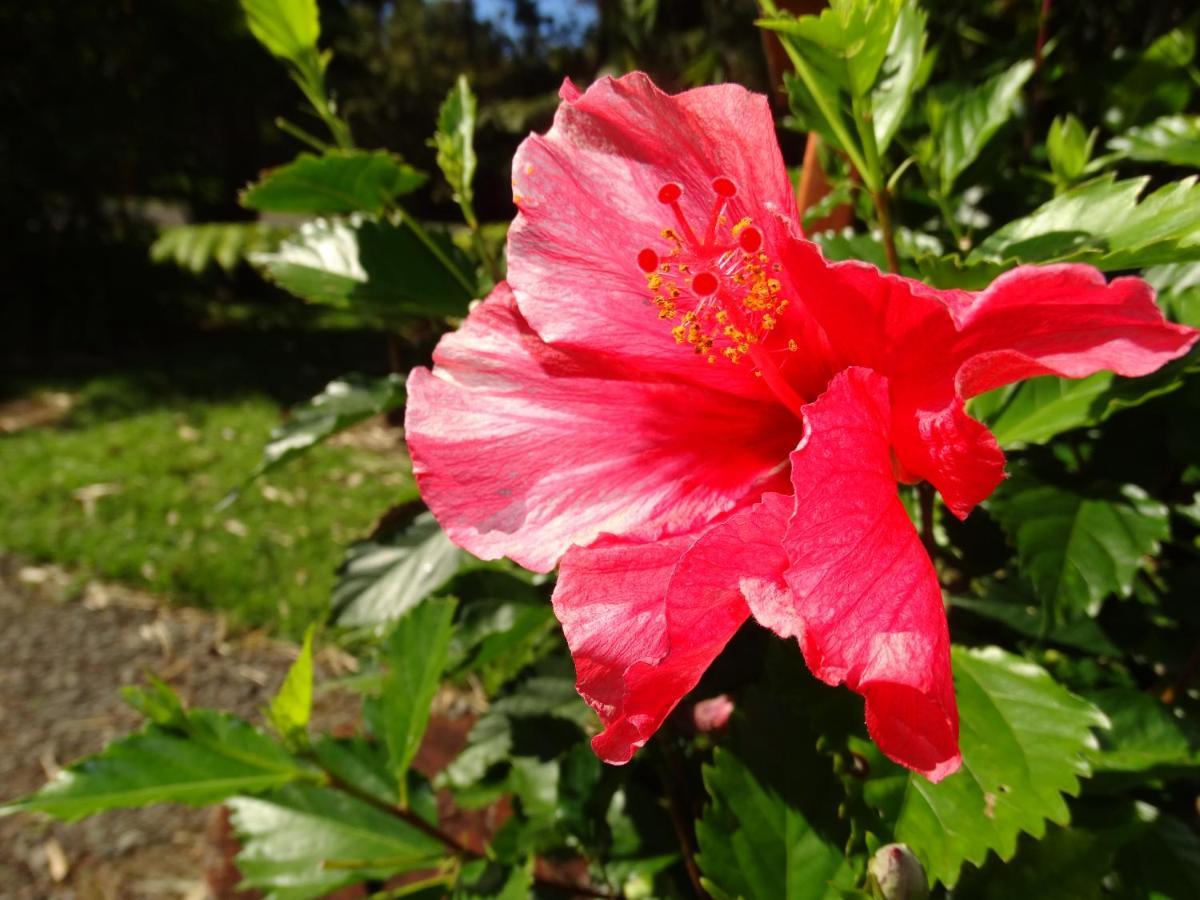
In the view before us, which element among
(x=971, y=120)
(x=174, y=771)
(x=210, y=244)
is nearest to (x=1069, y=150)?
(x=971, y=120)

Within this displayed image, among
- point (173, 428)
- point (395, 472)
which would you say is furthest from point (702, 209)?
point (173, 428)

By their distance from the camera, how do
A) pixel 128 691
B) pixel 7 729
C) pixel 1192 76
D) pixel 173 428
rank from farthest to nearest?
pixel 173 428
pixel 7 729
pixel 1192 76
pixel 128 691

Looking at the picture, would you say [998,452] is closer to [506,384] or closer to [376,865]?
[506,384]

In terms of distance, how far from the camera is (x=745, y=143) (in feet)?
1.93

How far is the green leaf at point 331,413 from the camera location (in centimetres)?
94

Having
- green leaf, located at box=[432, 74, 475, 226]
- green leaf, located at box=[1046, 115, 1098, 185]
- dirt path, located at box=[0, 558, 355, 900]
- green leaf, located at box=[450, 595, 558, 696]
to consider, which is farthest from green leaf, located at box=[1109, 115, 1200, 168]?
dirt path, located at box=[0, 558, 355, 900]

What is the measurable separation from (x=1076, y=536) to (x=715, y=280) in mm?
434

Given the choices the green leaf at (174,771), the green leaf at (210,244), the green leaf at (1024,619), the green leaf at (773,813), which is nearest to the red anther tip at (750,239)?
the green leaf at (773,813)

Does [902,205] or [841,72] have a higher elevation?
[841,72]

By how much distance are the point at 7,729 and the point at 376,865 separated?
268cm

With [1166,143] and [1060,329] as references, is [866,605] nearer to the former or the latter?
[1060,329]

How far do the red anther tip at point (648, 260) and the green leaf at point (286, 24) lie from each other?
1.56 feet

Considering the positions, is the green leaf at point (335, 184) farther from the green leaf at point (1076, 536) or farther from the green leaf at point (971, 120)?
the green leaf at point (1076, 536)

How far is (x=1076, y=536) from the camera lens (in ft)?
2.62
